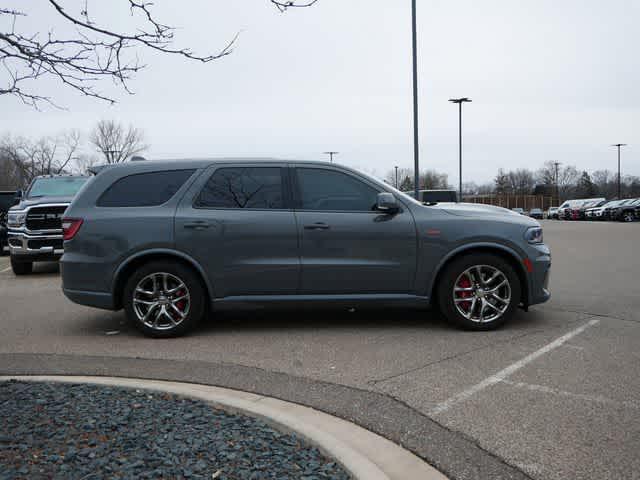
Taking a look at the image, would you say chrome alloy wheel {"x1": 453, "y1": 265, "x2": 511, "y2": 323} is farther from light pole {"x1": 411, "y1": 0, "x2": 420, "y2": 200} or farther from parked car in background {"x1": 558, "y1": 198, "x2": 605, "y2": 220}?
parked car in background {"x1": 558, "y1": 198, "x2": 605, "y2": 220}

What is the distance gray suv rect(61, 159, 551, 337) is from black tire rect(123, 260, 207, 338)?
10 mm

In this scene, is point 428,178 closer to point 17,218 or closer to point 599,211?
point 599,211

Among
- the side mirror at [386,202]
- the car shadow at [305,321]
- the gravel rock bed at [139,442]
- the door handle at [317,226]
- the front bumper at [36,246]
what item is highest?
the side mirror at [386,202]

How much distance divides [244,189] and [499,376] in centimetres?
322

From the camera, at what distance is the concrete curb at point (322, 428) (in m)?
3.20

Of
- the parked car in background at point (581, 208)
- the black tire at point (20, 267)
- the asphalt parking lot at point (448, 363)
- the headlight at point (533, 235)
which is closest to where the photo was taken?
the asphalt parking lot at point (448, 363)

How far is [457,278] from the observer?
6.49m

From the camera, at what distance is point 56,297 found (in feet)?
31.0

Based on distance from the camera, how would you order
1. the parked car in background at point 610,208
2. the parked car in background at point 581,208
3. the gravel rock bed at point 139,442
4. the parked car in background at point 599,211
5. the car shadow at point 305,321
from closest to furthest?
the gravel rock bed at point 139,442, the car shadow at point 305,321, the parked car in background at point 610,208, the parked car in background at point 599,211, the parked car in background at point 581,208

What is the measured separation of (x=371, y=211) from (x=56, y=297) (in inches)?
217

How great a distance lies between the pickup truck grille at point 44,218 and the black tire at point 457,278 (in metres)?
8.79

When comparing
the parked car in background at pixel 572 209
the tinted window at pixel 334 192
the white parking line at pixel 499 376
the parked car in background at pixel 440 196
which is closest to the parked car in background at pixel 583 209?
the parked car in background at pixel 572 209

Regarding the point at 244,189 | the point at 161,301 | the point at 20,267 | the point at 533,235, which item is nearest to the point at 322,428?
the point at 161,301

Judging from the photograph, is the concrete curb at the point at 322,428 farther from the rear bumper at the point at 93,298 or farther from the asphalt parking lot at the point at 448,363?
the rear bumper at the point at 93,298
